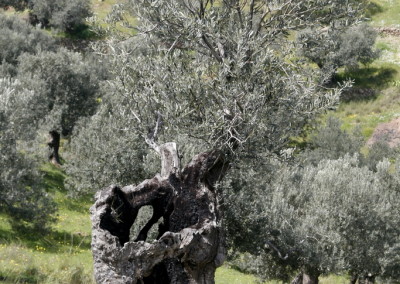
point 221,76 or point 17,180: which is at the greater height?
point 221,76

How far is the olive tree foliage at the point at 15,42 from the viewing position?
125 ft

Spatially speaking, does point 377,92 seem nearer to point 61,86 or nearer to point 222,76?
point 61,86

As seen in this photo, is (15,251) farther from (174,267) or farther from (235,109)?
(235,109)

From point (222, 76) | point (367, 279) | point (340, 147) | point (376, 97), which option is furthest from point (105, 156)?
point (376, 97)

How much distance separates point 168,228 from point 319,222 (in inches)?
491

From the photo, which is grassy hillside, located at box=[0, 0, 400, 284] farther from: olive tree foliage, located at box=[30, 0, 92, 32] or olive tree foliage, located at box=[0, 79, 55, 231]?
olive tree foliage, located at box=[30, 0, 92, 32]

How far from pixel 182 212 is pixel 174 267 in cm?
95

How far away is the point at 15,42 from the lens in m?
41.2

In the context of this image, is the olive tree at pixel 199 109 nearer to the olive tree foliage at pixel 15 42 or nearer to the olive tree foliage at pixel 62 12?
the olive tree foliage at pixel 15 42

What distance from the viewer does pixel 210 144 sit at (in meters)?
8.87

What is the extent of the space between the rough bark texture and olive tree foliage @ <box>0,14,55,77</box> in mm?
28823

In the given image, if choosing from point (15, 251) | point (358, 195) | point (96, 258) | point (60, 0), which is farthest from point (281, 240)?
point (60, 0)

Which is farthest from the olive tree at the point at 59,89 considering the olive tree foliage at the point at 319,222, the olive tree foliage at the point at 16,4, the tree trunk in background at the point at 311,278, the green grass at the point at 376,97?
the olive tree foliage at the point at 16,4

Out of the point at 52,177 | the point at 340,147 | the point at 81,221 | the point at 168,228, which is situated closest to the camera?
the point at 168,228
